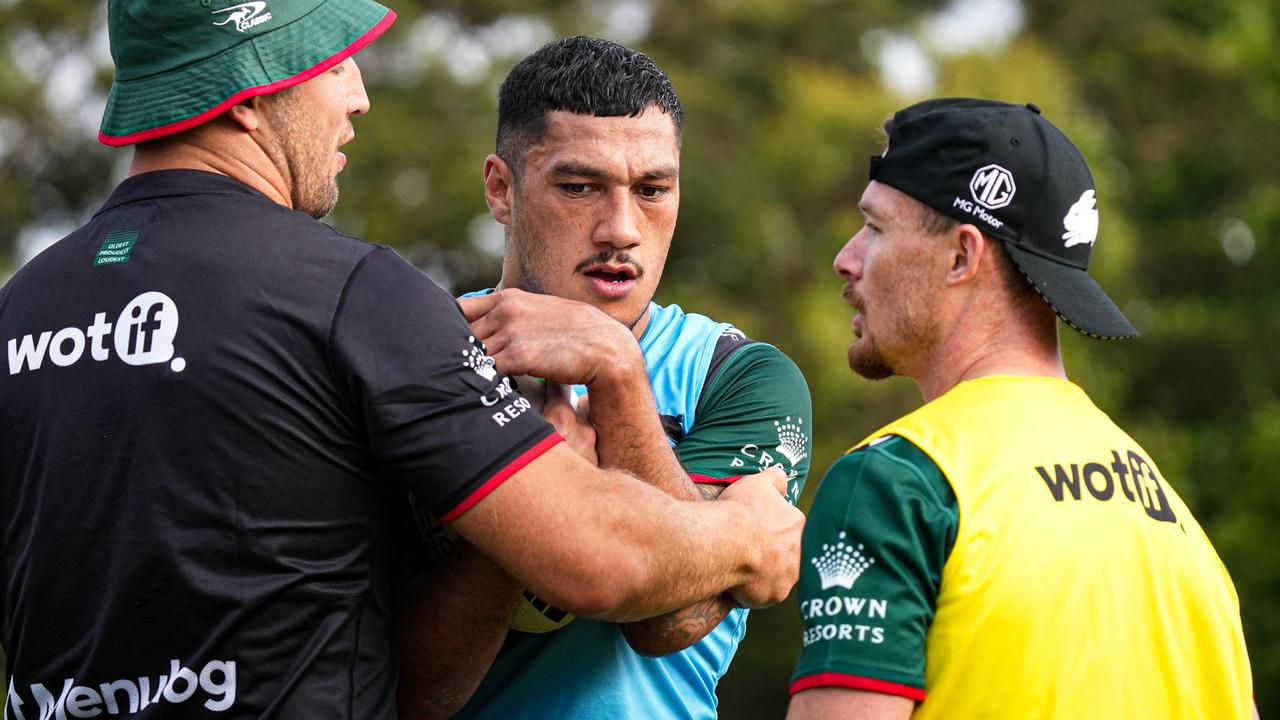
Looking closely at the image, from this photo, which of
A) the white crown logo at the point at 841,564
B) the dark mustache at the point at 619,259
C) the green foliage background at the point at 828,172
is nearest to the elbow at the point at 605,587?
the white crown logo at the point at 841,564

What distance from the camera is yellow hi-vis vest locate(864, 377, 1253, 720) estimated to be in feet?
9.61

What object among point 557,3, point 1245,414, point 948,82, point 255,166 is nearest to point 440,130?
point 557,3

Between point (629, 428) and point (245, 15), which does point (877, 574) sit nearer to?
point (629, 428)

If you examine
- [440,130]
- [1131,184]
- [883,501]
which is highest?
[1131,184]

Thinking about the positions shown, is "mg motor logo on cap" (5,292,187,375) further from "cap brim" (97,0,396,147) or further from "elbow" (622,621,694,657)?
"elbow" (622,621,694,657)

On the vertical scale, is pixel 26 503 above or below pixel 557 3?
below

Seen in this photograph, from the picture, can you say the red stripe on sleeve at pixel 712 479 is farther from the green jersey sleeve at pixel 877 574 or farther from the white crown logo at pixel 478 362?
the white crown logo at pixel 478 362

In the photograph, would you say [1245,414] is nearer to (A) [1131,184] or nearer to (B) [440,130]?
(A) [1131,184]

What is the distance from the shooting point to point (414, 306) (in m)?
3.03

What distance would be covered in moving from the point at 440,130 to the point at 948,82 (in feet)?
26.0

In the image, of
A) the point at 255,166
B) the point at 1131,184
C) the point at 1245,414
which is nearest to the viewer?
the point at 255,166

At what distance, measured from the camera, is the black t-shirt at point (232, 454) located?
295cm

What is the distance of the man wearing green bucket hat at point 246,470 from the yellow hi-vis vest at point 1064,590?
22.8 inches

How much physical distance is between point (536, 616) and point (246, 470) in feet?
2.70
